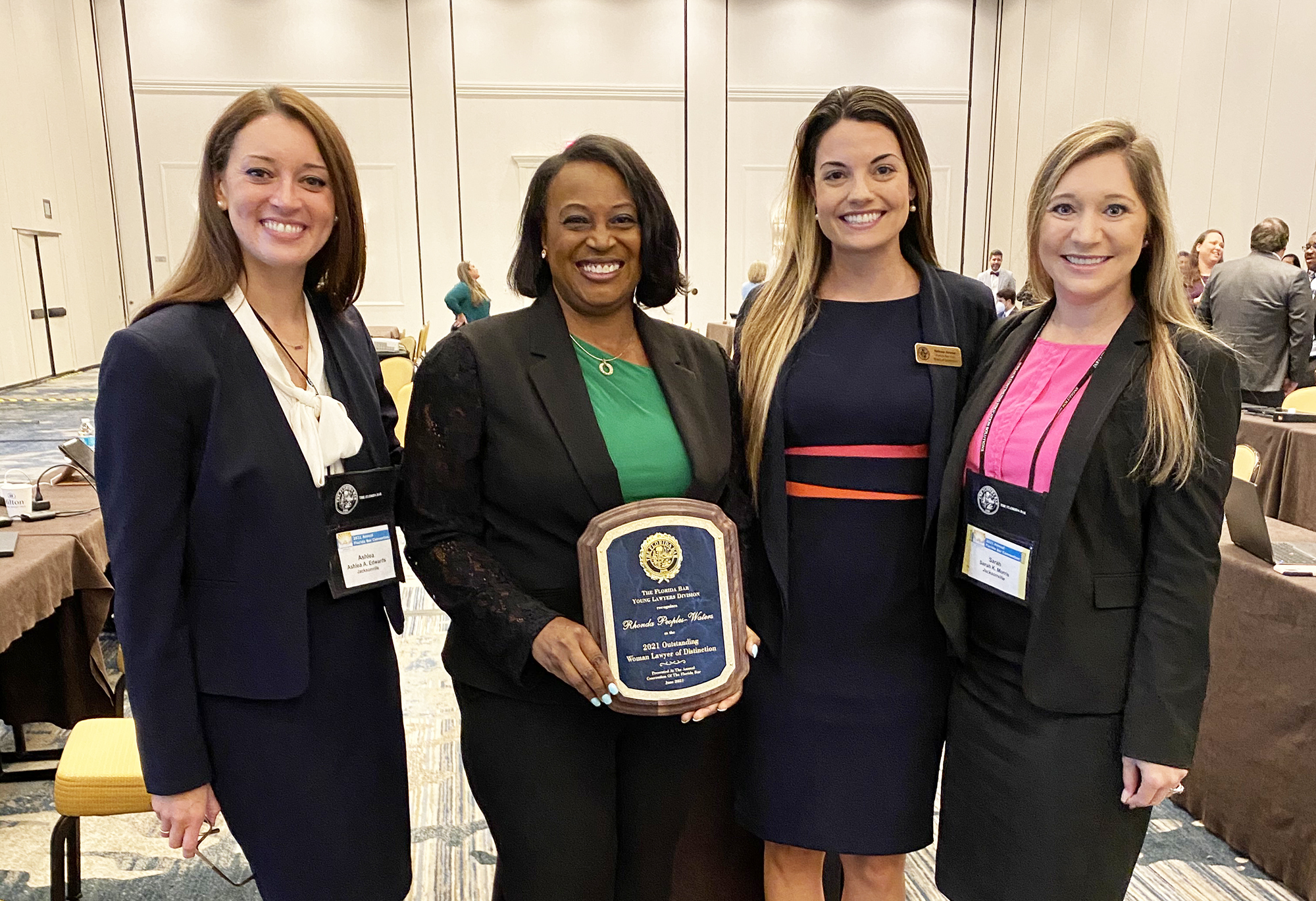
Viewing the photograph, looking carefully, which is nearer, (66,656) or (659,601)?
(659,601)

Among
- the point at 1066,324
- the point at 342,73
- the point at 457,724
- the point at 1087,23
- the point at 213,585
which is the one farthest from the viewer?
the point at 342,73

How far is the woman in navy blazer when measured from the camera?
4.10ft

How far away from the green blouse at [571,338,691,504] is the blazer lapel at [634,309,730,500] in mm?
15

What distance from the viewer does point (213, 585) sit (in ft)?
4.29

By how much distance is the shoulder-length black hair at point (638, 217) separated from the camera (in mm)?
1469

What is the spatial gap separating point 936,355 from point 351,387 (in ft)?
3.37

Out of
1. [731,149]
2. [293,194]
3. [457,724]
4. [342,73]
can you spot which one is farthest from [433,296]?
[293,194]

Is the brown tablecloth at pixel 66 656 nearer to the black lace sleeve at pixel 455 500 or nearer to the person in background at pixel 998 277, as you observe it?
the black lace sleeve at pixel 455 500

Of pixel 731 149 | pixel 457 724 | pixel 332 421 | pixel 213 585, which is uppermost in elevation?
pixel 731 149

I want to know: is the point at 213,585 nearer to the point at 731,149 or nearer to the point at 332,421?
the point at 332,421

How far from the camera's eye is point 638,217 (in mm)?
1498

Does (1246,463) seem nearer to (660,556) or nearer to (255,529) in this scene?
(660,556)

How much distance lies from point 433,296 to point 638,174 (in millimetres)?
14573

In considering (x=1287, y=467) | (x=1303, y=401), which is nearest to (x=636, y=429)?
(x=1287, y=467)
